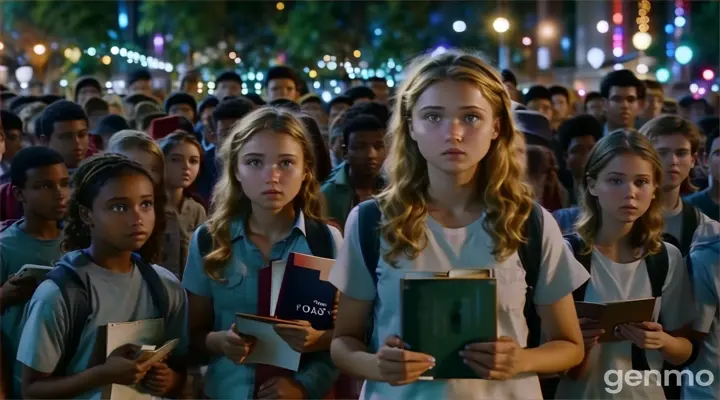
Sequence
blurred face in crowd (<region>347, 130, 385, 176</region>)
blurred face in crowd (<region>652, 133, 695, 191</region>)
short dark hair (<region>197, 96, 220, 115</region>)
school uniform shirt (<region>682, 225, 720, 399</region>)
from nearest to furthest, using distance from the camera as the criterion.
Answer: school uniform shirt (<region>682, 225, 720, 399</region>) → blurred face in crowd (<region>652, 133, 695, 191</region>) → blurred face in crowd (<region>347, 130, 385, 176</region>) → short dark hair (<region>197, 96, 220, 115</region>)

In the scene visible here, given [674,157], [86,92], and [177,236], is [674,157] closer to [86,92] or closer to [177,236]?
[177,236]

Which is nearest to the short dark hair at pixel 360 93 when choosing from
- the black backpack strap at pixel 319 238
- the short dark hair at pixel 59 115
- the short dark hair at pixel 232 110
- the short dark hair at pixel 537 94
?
the short dark hair at pixel 537 94

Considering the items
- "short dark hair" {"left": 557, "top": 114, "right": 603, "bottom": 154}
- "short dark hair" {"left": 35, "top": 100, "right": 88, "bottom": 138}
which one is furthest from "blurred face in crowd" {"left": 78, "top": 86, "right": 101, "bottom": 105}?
"short dark hair" {"left": 557, "top": 114, "right": 603, "bottom": 154}

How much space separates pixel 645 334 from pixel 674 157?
88.8 inches

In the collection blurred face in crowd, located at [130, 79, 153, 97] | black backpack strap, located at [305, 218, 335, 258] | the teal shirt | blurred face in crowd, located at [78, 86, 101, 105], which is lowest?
black backpack strap, located at [305, 218, 335, 258]

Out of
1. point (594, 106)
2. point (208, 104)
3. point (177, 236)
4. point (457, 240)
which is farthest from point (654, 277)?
point (594, 106)

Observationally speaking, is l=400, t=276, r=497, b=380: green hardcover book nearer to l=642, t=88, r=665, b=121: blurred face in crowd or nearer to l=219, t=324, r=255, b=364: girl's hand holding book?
l=219, t=324, r=255, b=364: girl's hand holding book

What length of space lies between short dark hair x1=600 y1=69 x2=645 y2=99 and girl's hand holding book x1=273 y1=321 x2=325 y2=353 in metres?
6.69

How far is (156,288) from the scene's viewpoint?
444cm

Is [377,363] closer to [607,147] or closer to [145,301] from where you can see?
[145,301]

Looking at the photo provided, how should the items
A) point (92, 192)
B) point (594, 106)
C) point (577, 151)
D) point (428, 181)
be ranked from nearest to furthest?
point (428, 181) → point (92, 192) → point (577, 151) → point (594, 106)

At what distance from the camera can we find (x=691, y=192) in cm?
748

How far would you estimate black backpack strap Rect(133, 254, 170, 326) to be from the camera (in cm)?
442

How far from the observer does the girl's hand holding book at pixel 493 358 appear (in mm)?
3084
